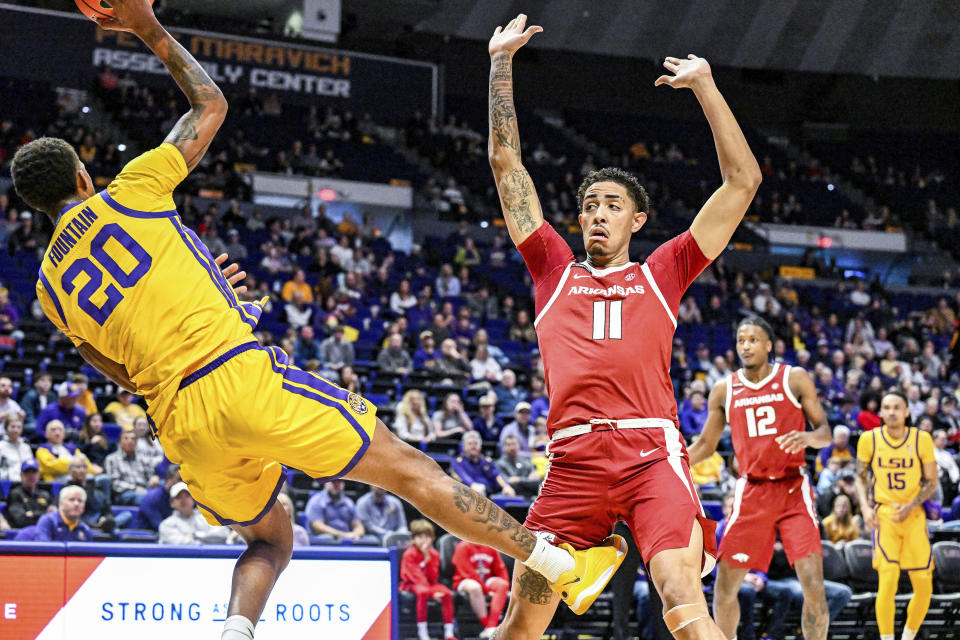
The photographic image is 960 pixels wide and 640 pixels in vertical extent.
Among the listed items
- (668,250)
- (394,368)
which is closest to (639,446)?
(668,250)

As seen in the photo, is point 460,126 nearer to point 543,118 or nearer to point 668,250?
point 543,118

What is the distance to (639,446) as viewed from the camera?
4.64 m

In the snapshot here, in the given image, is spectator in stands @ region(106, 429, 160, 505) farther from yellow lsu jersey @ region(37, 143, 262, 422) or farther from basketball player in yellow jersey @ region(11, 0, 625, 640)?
yellow lsu jersey @ region(37, 143, 262, 422)

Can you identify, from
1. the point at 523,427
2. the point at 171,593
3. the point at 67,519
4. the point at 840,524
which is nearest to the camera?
the point at 171,593

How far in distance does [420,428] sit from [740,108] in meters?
25.2

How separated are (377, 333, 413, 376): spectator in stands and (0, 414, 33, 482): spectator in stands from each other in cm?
600

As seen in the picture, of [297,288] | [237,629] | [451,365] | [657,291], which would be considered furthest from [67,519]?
[297,288]

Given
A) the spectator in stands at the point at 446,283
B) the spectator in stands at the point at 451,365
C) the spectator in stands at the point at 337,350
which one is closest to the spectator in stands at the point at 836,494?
the spectator in stands at the point at 451,365

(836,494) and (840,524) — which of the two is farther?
(836,494)

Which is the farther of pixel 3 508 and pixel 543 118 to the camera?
pixel 543 118

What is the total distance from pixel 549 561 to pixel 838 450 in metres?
11.8

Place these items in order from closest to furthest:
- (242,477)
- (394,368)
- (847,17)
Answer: (242,477)
(394,368)
(847,17)

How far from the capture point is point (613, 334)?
188 inches

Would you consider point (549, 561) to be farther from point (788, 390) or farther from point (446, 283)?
point (446, 283)
